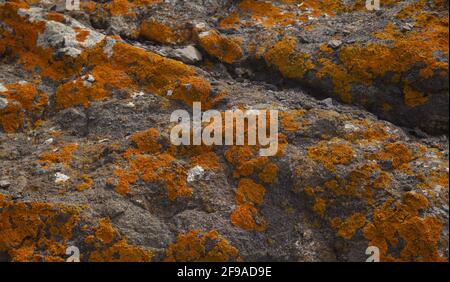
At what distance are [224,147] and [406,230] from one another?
10.5 ft

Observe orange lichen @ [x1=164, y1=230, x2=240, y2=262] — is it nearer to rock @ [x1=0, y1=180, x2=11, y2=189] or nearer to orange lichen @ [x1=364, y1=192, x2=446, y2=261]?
orange lichen @ [x1=364, y1=192, x2=446, y2=261]

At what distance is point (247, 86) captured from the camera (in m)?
10.0

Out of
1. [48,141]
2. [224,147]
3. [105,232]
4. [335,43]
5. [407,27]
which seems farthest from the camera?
[335,43]

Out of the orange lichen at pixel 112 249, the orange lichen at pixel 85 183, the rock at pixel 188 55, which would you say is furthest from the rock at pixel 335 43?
the orange lichen at pixel 112 249

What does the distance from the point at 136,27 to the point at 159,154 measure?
13.3 ft

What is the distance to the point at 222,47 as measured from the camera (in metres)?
10.7

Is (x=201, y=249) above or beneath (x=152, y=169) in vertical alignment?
beneath

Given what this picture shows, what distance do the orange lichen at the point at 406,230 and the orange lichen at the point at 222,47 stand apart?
4668mm

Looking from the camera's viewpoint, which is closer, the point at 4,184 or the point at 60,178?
the point at 4,184

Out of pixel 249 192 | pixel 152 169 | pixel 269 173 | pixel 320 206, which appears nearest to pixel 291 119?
pixel 269 173

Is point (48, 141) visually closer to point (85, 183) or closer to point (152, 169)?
point (85, 183)

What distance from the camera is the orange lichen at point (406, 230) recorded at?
712cm

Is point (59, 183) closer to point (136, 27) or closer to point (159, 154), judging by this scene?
point (159, 154)

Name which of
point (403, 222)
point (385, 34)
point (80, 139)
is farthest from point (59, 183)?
point (385, 34)
